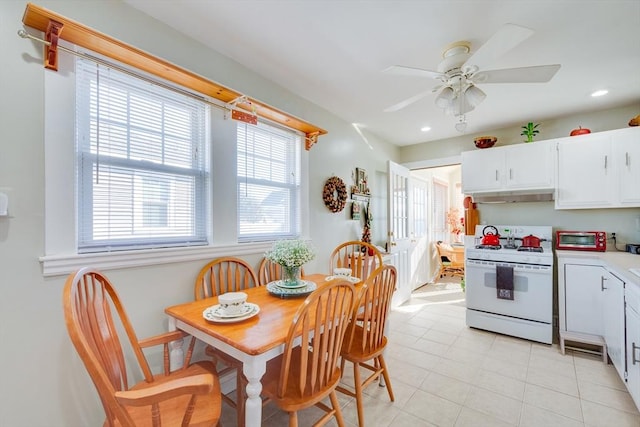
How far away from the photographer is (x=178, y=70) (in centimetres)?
172

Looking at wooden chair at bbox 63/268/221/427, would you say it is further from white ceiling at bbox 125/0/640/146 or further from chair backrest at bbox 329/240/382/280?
white ceiling at bbox 125/0/640/146

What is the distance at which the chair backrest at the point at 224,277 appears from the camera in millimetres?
1934

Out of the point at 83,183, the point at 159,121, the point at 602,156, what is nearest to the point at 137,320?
the point at 83,183

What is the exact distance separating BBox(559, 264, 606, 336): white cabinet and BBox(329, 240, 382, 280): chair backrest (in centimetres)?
189

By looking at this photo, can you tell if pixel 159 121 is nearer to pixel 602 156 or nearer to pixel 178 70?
pixel 178 70

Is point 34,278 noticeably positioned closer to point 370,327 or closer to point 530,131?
point 370,327

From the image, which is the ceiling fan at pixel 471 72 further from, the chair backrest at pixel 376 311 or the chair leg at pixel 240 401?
the chair leg at pixel 240 401

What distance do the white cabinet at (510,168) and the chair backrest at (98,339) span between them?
384 centimetres

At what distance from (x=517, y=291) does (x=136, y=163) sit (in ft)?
12.2

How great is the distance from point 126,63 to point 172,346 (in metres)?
1.69

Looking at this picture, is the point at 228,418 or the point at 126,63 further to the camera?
the point at 228,418

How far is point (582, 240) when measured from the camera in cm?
299

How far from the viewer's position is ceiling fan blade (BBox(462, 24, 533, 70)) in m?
1.34

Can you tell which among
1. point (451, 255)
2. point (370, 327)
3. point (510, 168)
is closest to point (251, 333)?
point (370, 327)
